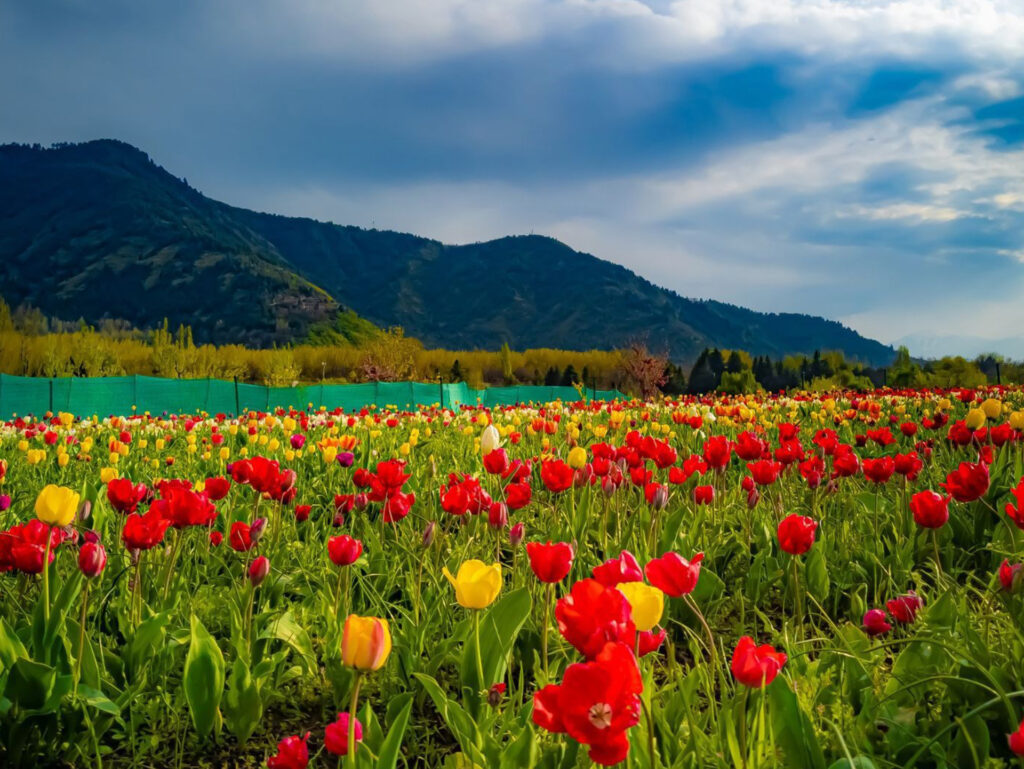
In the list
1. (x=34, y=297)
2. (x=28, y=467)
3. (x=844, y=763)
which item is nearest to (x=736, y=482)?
(x=844, y=763)

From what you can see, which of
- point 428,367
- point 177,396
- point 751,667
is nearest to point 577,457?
point 751,667

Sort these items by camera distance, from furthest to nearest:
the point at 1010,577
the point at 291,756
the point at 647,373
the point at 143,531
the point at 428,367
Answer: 1. the point at 428,367
2. the point at 647,373
3. the point at 143,531
4. the point at 1010,577
5. the point at 291,756

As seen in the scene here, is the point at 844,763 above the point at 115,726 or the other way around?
above

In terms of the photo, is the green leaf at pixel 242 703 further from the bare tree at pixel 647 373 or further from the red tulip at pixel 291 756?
the bare tree at pixel 647 373

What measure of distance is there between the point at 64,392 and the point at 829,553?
20986 mm

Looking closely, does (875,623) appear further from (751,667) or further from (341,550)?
(341,550)

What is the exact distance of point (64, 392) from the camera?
1870 cm

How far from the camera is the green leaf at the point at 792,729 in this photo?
138 cm

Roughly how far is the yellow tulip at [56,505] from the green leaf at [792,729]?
1888mm

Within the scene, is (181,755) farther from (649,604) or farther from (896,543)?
(896,543)

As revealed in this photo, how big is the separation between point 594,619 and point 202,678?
4.39ft

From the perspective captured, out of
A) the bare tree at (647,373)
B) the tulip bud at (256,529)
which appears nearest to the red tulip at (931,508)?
the tulip bud at (256,529)

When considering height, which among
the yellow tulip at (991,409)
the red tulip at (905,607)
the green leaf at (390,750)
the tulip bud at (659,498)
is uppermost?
the yellow tulip at (991,409)

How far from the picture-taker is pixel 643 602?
3.86 ft
